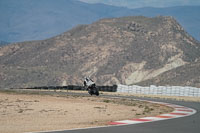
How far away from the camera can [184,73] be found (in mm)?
126000

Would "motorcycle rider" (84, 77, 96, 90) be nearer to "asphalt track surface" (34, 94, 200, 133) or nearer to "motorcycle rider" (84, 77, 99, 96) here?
"motorcycle rider" (84, 77, 99, 96)

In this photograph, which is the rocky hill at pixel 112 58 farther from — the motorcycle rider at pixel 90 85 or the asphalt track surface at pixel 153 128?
the asphalt track surface at pixel 153 128

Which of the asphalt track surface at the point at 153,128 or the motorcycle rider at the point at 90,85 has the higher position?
the motorcycle rider at the point at 90,85

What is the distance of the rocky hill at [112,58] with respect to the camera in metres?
161

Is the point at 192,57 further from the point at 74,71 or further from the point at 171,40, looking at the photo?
the point at 74,71

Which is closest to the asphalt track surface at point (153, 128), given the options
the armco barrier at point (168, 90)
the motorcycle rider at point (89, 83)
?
the motorcycle rider at point (89, 83)

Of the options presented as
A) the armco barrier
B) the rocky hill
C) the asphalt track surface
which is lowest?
the asphalt track surface

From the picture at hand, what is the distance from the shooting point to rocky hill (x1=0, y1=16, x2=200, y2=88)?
527 feet

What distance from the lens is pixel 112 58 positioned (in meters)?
178

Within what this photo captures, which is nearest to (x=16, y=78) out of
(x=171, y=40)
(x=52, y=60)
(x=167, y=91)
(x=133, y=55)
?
(x=52, y=60)

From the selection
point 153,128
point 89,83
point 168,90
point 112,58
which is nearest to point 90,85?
point 89,83

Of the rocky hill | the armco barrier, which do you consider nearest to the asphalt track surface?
the armco barrier

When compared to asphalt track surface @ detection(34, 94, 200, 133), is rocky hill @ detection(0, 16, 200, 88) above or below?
above

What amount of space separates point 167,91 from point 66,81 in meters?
110
